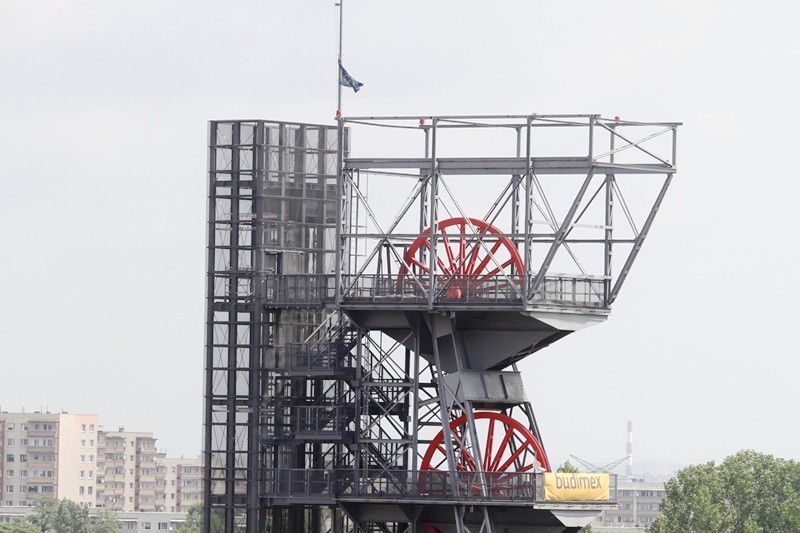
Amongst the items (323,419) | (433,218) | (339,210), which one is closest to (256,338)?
(323,419)

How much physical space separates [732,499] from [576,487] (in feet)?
194

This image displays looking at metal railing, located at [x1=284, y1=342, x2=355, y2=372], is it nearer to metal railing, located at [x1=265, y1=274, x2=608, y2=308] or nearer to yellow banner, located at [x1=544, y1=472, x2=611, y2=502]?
metal railing, located at [x1=265, y1=274, x2=608, y2=308]

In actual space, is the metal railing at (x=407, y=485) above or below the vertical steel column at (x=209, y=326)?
below

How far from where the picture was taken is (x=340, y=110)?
82.9m

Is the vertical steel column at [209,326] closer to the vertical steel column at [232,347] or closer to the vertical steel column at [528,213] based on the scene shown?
the vertical steel column at [232,347]

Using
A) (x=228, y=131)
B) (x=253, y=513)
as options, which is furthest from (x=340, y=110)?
(x=253, y=513)

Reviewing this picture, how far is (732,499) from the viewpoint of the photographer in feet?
438

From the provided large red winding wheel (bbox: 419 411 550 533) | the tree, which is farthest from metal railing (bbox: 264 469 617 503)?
the tree

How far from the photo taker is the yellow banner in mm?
75938

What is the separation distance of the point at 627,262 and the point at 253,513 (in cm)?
1732

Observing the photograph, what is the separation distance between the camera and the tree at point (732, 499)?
5138 inches

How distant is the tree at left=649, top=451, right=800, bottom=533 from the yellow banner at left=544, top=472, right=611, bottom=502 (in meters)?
54.1

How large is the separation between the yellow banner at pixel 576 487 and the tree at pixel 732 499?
54.1 meters

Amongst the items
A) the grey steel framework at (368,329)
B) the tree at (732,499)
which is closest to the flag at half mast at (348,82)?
the grey steel framework at (368,329)
